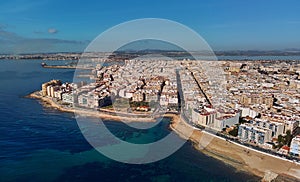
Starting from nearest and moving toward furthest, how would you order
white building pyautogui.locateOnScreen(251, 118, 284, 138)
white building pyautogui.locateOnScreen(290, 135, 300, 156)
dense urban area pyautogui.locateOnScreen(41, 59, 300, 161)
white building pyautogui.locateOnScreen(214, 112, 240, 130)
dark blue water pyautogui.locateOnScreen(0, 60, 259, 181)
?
1. dark blue water pyautogui.locateOnScreen(0, 60, 259, 181)
2. white building pyautogui.locateOnScreen(290, 135, 300, 156)
3. dense urban area pyautogui.locateOnScreen(41, 59, 300, 161)
4. white building pyautogui.locateOnScreen(251, 118, 284, 138)
5. white building pyautogui.locateOnScreen(214, 112, 240, 130)

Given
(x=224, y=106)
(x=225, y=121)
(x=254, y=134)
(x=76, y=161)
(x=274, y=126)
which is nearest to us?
(x=76, y=161)

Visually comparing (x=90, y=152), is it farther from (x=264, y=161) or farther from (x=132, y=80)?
(x=132, y=80)

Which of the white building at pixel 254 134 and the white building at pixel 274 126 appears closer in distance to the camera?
the white building at pixel 254 134

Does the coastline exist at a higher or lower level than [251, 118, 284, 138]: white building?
lower

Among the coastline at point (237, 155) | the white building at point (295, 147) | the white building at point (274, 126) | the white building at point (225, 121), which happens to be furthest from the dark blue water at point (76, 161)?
the white building at point (274, 126)

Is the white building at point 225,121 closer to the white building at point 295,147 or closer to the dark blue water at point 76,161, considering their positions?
the dark blue water at point 76,161

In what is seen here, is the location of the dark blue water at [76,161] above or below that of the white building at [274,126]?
below

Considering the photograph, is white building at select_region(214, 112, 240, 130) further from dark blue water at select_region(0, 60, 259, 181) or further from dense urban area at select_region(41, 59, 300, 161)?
dark blue water at select_region(0, 60, 259, 181)

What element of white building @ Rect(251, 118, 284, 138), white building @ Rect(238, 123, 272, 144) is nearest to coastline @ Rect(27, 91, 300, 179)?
white building @ Rect(238, 123, 272, 144)

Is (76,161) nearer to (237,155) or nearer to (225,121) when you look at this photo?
(237,155)

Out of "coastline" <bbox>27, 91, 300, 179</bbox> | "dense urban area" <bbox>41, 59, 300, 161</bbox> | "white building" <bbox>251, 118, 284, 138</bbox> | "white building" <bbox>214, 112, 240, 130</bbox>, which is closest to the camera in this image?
"coastline" <bbox>27, 91, 300, 179</bbox>

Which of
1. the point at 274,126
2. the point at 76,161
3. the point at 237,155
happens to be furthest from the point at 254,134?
the point at 76,161
